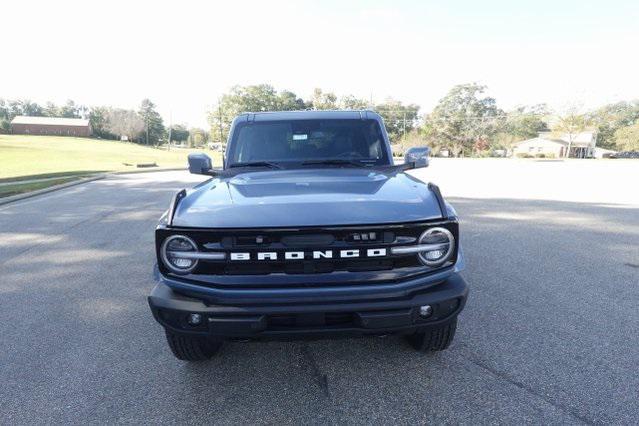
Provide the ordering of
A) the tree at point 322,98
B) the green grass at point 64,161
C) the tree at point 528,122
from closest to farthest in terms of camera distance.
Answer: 1. the green grass at point 64,161
2. the tree at point 322,98
3. the tree at point 528,122

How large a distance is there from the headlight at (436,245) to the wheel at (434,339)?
1.92ft

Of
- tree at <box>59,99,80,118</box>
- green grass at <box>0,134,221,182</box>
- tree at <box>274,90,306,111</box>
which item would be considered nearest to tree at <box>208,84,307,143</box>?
tree at <box>274,90,306,111</box>

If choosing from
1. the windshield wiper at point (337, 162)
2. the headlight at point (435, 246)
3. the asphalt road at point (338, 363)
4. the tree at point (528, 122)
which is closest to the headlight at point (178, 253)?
the asphalt road at point (338, 363)

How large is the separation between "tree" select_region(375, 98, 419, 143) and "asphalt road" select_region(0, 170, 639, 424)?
8577 cm

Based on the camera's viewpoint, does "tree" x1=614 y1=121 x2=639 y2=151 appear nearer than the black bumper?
No

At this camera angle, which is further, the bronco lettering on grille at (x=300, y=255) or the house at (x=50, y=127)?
the house at (x=50, y=127)

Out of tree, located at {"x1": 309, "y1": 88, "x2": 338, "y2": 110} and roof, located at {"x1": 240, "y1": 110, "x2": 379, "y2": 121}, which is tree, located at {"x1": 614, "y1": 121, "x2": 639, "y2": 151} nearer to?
tree, located at {"x1": 309, "y1": 88, "x2": 338, "y2": 110}

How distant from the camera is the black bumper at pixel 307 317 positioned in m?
2.15

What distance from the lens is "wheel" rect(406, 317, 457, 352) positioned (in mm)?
2725

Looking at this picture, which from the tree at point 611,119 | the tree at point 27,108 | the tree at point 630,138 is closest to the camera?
the tree at point 611,119

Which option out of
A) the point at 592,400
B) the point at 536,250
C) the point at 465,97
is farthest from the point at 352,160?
the point at 465,97

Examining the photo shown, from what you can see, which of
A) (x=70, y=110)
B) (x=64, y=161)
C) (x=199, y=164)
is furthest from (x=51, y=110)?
(x=199, y=164)

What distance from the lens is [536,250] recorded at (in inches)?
231

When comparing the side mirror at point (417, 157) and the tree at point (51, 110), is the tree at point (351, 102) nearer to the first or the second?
the side mirror at point (417, 157)
